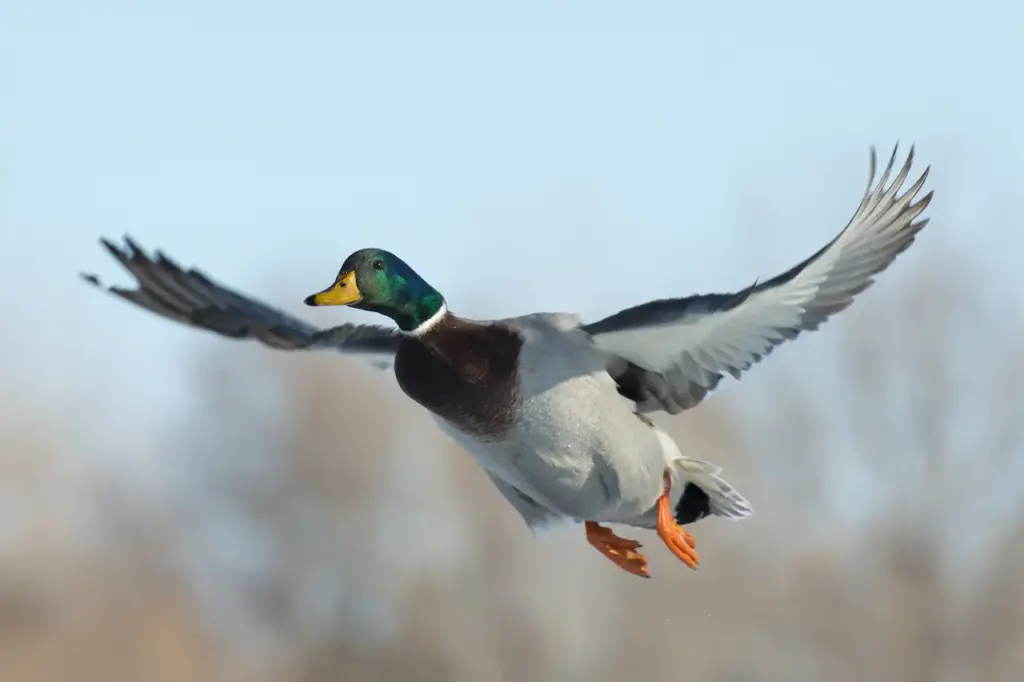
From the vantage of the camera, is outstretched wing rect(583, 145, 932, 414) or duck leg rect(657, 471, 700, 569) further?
duck leg rect(657, 471, 700, 569)

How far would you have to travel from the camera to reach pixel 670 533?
8242 mm

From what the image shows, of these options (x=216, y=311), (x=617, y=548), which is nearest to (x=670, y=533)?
(x=617, y=548)

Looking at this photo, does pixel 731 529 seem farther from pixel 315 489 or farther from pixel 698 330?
pixel 698 330

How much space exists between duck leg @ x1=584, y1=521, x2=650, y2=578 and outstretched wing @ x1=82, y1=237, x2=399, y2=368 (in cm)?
139

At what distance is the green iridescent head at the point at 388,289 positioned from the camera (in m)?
7.39

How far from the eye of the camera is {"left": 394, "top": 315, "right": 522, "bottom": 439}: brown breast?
733cm

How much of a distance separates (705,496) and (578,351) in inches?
47.9

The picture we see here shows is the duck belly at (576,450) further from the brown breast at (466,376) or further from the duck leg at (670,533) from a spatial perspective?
the duck leg at (670,533)

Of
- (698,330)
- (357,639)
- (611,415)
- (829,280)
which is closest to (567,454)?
(611,415)

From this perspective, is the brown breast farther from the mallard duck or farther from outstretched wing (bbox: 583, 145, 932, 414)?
outstretched wing (bbox: 583, 145, 932, 414)

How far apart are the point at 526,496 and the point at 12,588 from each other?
18009 mm

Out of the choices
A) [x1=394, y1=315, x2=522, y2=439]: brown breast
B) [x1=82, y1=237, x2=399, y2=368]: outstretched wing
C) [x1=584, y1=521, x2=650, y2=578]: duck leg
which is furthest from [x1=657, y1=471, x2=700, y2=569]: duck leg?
[x1=82, y1=237, x2=399, y2=368]: outstretched wing

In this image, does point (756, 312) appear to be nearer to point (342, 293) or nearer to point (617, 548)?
point (617, 548)

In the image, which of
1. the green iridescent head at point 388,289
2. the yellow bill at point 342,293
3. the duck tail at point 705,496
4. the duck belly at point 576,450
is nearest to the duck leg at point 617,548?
the duck tail at point 705,496
